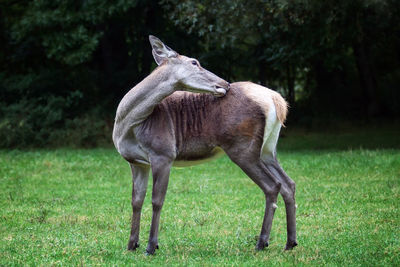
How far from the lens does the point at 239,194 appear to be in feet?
34.1

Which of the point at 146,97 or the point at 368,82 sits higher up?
the point at 146,97

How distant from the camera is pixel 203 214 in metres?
8.64

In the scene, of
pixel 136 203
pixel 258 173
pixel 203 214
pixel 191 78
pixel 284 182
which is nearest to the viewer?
pixel 258 173

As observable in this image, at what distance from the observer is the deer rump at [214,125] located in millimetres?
6293

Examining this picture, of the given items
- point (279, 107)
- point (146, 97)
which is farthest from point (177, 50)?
point (279, 107)

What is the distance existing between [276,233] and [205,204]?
216cm

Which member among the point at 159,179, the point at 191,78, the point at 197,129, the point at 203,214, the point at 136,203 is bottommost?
the point at 203,214

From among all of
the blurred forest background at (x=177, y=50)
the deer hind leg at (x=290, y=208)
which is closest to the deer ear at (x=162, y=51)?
the deer hind leg at (x=290, y=208)

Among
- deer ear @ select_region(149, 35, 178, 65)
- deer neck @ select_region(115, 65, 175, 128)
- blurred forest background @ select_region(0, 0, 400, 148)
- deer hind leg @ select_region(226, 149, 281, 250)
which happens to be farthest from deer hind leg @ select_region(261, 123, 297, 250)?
blurred forest background @ select_region(0, 0, 400, 148)

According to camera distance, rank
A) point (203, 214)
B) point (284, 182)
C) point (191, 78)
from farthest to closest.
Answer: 1. point (203, 214)
2. point (284, 182)
3. point (191, 78)

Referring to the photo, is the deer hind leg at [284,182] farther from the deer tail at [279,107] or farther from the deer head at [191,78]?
the deer head at [191,78]

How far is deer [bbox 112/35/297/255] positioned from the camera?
20.6ft

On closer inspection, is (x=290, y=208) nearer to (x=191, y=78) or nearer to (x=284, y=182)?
(x=284, y=182)

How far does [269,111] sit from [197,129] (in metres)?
0.77
